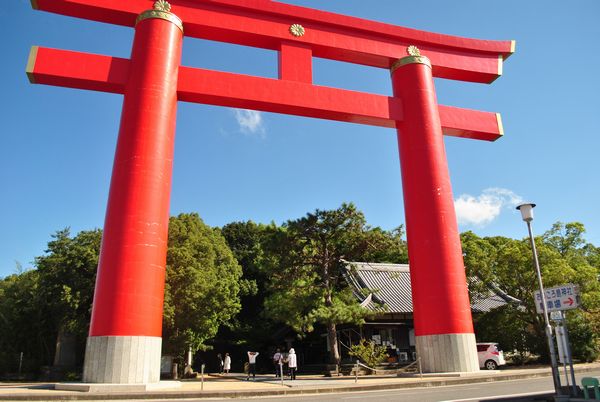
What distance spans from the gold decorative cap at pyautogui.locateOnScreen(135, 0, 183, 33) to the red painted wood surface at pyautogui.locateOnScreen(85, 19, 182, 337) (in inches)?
6.7

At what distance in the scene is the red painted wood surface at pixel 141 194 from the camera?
10.7 meters

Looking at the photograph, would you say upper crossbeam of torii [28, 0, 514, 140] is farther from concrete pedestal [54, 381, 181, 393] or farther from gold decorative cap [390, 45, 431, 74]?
concrete pedestal [54, 381, 181, 393]

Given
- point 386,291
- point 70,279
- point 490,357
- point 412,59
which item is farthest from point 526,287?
point 70,279

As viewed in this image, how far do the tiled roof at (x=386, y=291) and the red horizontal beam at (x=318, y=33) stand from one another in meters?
9.25

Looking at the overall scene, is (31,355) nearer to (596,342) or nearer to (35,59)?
(35,59)

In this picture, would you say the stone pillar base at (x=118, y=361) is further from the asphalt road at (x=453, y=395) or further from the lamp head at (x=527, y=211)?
the lamp head at (x=527, y=211)

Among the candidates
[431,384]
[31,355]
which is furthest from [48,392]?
[31,355]

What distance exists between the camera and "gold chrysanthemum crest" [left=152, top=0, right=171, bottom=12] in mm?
13547

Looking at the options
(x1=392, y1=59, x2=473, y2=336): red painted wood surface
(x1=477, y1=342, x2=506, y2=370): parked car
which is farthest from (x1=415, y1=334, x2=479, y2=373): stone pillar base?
(x1=477, y1=342, x2=506, y2=370): parked car

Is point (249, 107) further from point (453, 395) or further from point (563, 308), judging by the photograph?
point (563, 308)

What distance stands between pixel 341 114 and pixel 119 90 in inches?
278

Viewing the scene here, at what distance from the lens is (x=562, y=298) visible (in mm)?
7824

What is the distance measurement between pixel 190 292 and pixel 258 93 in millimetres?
10796

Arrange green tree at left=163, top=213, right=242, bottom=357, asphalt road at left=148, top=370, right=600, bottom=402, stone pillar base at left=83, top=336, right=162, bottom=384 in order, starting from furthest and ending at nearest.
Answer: green tree at left=163, top=213, right=242, bottom=357
stone pillar base at left=83, top=336, right=162, bottom=384
asphalt road at left=148, top=370, right=600, bottom=402
